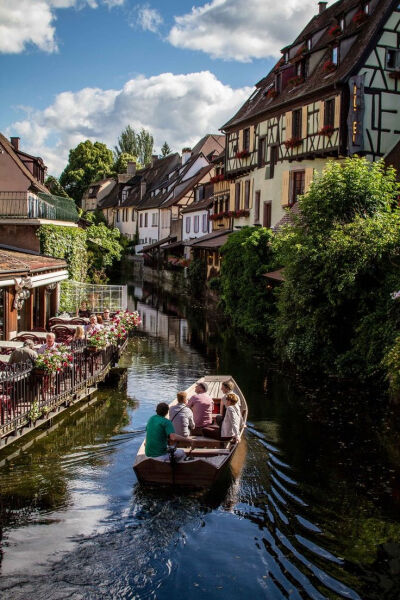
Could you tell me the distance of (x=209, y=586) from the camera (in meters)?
7.78

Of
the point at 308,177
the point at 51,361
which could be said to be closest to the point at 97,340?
the point at 51,361

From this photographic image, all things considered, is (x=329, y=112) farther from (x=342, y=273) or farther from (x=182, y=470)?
(x=182, y=470)

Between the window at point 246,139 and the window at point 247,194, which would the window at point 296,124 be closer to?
the window at point 246,139

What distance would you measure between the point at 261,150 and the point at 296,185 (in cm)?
494

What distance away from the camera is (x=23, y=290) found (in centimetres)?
1897

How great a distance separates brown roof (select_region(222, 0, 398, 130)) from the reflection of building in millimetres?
14352

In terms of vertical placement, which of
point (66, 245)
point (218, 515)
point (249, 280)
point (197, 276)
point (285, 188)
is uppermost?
point (285, 188)

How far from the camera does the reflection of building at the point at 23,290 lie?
57.9 feet

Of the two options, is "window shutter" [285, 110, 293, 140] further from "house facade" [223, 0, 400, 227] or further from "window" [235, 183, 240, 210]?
"window" [235, 183, 240, 210]

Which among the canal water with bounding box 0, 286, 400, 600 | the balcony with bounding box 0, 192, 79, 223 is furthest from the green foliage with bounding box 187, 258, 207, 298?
the canal water with bounding box 0, 286, 400, 600

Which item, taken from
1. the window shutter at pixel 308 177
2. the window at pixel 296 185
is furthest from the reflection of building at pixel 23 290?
the window at pixel 296 185

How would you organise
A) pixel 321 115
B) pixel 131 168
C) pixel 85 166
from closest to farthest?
pixel 321 115
pixel 131 168
pixel 85 166

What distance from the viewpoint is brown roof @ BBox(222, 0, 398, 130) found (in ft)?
88.6

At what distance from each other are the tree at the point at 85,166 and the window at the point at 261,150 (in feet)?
173
